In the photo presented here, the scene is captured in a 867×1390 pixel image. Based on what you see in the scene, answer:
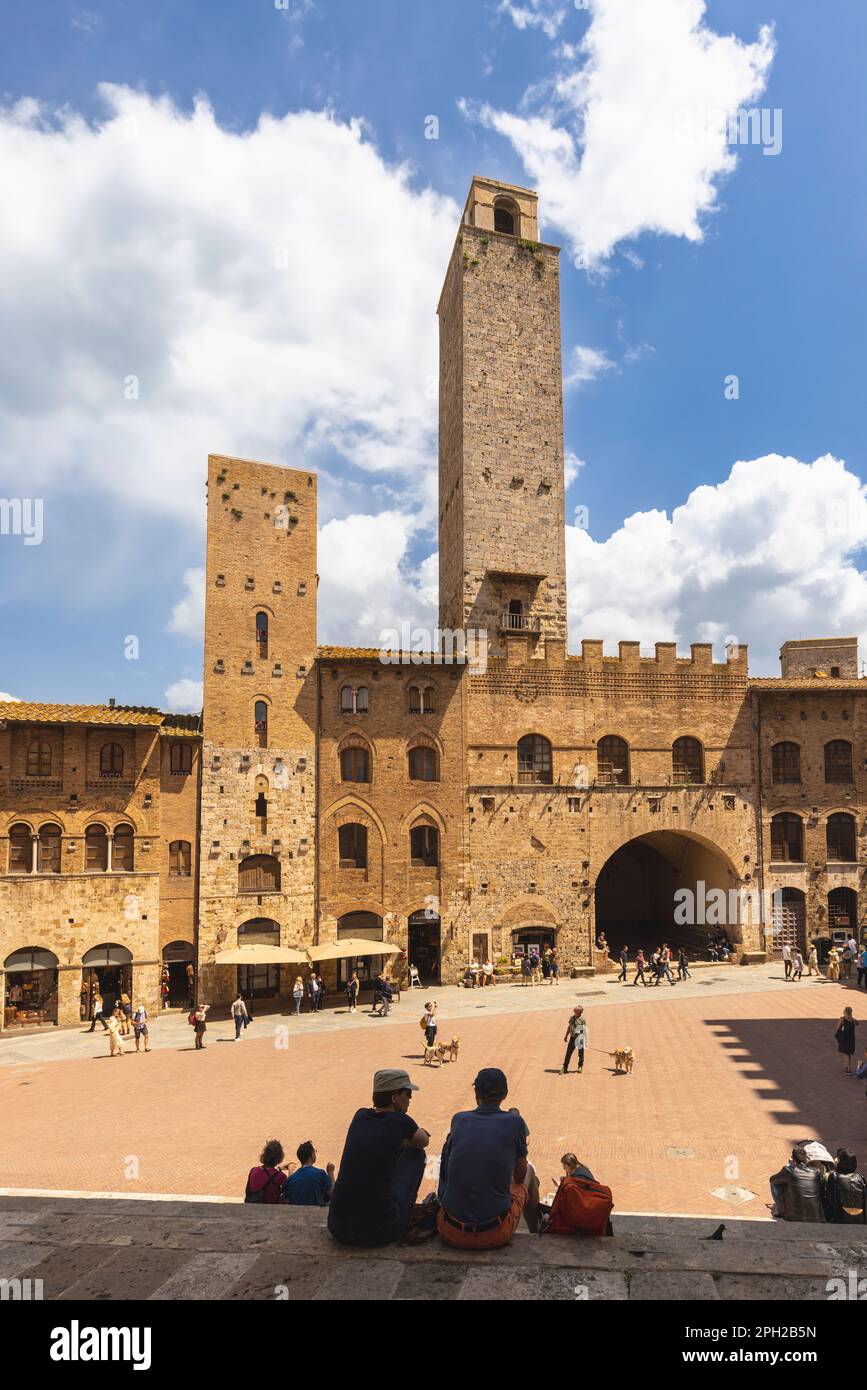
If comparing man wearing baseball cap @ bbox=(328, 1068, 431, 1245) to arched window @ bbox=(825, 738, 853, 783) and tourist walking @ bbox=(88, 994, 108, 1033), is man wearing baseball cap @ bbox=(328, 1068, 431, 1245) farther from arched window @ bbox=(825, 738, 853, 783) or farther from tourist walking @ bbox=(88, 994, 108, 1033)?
arched window @ bbox=(825, 738, 853, 783)

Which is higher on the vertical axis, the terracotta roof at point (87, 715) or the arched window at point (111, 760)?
the terracotta roof at point (87, 715)

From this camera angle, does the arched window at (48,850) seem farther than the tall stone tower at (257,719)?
No

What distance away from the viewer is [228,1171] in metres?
13.6

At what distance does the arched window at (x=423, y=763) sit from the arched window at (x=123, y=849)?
10741 millimetres

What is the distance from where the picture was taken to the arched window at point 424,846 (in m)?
32.0

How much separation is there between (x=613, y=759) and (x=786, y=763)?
771cm

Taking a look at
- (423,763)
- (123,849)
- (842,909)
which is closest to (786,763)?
(842,909)

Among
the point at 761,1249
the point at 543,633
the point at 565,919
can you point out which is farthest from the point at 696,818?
the point at 761,1249

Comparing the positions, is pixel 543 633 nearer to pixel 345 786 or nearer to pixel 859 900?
pixel 345 786

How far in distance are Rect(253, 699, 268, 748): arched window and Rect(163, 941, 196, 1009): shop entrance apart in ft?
25.6

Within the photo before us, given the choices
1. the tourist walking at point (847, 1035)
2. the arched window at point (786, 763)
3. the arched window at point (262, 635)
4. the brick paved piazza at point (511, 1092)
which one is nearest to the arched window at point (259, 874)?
the brick paved piazza at point (511, 1092)

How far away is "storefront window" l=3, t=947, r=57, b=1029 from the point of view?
26.6 metres

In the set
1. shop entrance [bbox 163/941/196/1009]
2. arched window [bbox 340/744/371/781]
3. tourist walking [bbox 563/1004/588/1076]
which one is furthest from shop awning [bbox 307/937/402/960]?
tourist walking [bbox 563/1004/588/1076]

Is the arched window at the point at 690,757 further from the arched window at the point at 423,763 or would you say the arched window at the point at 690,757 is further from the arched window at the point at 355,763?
the arched window at the point at 355,763
